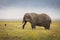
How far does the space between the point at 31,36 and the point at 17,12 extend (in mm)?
404

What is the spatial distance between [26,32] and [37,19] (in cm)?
27

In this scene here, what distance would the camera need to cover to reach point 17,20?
2402 mm

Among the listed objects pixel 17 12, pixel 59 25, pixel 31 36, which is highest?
pixel 17 12

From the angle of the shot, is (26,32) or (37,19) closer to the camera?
(26,32)

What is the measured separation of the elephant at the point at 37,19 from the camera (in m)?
2.44

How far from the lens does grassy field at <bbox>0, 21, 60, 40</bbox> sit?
2387 millimetres

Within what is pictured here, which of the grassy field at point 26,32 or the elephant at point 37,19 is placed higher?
the elephant at point 37,19

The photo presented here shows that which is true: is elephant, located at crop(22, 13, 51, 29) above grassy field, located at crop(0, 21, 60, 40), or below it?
above

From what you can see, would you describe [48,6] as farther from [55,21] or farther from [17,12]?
[17,12]

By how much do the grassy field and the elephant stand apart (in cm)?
6

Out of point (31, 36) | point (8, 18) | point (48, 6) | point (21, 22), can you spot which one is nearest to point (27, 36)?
point (31, 36)

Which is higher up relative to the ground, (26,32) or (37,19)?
(37,19)

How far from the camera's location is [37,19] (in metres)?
2.50

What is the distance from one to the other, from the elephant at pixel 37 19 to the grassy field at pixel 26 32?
59 millimetres
